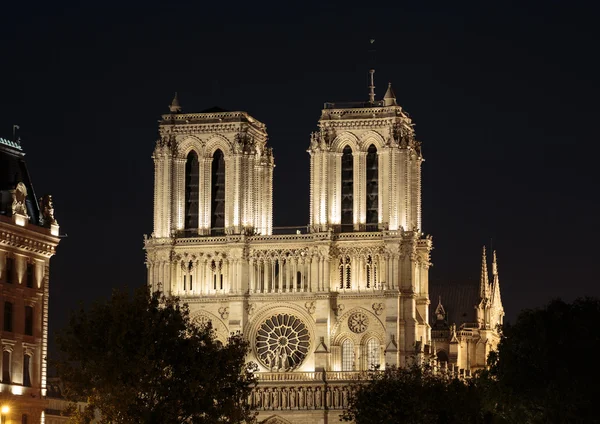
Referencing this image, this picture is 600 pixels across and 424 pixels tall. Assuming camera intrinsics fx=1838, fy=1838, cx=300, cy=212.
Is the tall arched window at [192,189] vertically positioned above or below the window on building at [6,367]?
above

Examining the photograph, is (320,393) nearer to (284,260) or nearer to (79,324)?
(284,260)

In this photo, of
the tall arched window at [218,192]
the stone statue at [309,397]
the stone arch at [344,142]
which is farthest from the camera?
the tall arched window at [218,192]

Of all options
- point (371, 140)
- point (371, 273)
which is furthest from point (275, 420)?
point (371, 140)

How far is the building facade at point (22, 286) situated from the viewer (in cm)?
10575

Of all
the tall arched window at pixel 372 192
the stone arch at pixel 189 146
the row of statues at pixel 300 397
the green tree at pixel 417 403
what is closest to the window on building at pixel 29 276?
the green tree at pixel 417 403

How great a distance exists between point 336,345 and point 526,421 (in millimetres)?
46666

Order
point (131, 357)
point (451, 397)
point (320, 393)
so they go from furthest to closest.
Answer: point (320, 393)
point (451, 397)
point (131, 357)

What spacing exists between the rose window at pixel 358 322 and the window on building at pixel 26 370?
44483 millimetres

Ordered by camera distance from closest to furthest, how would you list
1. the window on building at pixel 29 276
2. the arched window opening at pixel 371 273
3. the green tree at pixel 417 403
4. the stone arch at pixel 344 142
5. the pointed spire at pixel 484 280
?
the window on building at pixel 29 276, the green tree at pixel 417 403, the arched window opening at pixel 371 273, the stone arch at pixel 344 142, the pointed spire at pixel 484 280

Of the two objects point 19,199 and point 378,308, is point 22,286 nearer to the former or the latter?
point 19,199

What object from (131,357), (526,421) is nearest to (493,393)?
(526,421)

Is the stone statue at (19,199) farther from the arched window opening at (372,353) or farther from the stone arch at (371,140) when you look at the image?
the arched window opening at (372,353)

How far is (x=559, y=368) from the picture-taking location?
10212 cm

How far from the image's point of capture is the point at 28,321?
109 metres
